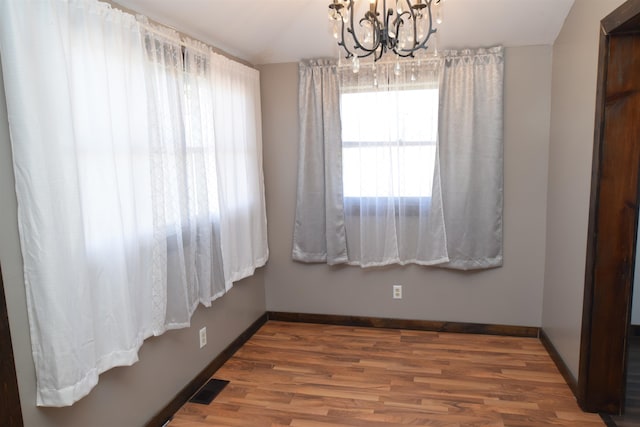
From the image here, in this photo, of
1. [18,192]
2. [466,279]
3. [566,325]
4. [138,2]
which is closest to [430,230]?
[466,279]

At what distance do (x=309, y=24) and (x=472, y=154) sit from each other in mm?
1566

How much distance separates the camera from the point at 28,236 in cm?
160

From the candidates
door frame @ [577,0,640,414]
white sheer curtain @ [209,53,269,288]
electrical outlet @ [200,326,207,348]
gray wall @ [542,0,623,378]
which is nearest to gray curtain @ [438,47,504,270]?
gray wall @ [542,0,623,378]

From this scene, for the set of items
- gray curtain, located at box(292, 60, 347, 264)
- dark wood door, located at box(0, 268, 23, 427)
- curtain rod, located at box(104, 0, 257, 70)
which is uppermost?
curtain rod, located at box(104, 0, 257, 70)

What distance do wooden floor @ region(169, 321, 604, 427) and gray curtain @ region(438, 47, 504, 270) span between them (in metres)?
0.73

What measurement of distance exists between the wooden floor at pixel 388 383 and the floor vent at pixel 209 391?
5 cm

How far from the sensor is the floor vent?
8.86 feet

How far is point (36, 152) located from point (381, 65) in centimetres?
251

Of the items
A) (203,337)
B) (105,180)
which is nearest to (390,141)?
(203,337)

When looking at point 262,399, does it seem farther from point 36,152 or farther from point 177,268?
point 36,152

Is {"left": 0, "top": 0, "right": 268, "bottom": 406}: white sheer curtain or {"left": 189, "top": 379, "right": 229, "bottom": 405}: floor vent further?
{"left": 189, "top": 379, "right": 229, "bottom": 405}: floor vent

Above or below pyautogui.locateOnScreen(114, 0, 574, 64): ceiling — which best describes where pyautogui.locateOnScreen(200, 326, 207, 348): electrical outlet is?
below

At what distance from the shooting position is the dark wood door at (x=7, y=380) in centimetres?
145

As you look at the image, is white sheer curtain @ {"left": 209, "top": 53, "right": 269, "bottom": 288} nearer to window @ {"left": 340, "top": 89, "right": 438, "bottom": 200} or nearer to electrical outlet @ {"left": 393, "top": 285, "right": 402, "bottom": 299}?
window @ {"left": 340, "top": 89, "right": 438, "bottom": 200}
